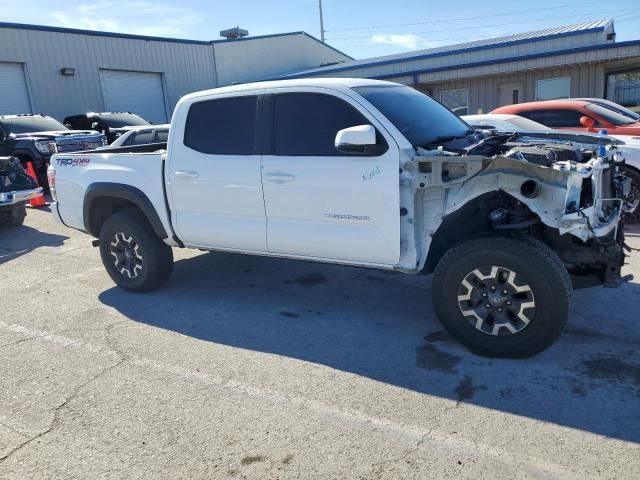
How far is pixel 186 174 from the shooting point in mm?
5129

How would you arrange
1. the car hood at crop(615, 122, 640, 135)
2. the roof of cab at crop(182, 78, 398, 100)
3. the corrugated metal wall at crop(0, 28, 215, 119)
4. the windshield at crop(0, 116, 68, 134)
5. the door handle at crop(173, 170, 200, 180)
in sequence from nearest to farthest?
the roof of cab at crop(182, 78, 398, 100)
the door handle at crop(173, 170, 200, 180)
the car hood at crop(615, 122, 640, 135)
the windshield at crop(0, 116, 68, 134)
the corrugated metal wall at crop(0, 28, 215, 119)

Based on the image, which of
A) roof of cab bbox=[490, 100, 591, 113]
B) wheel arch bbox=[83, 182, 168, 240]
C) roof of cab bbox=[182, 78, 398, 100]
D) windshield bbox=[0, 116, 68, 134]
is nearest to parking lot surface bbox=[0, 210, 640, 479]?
wheel arch bbox=[83, 182, 168, 240]

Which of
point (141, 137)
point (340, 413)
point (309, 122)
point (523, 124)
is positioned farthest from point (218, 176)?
A: point (141, 137)

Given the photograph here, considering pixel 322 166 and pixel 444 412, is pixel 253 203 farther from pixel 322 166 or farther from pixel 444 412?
pixel 444 412

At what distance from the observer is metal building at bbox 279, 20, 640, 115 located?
52.7 ft

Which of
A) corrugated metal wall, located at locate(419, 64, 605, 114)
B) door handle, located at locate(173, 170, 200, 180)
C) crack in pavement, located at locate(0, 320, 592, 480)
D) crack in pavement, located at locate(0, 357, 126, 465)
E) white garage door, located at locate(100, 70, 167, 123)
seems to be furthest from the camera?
white garage door, located at locate(100, 70, 167, 123)

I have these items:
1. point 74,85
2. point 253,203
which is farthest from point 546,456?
point 74,85

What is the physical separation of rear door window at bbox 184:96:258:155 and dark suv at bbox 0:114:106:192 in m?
8.66

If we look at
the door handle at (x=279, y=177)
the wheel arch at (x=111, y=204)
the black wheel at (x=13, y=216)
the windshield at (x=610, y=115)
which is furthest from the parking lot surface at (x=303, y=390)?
the black wheel at (x=13, y=216)

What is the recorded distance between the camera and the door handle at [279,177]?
4559mm

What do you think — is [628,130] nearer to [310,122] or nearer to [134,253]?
[310,122]

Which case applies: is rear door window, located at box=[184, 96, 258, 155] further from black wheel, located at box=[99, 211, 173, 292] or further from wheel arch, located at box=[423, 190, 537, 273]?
wheel arch, located at box=[423, 190, 537, 273]

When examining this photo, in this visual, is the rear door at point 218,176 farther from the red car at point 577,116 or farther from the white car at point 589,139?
the red car at point 577,116

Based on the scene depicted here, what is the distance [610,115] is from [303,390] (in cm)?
822
